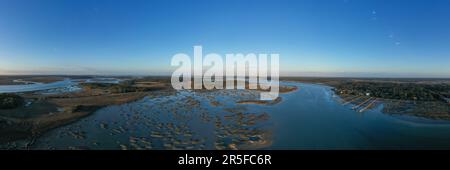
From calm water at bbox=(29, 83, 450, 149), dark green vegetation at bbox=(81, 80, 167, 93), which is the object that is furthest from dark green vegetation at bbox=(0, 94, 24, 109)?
dark green vegetation at bbox=(81, 80, 167, 93)

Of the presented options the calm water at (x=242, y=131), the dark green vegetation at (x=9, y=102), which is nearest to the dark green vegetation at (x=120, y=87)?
the dark green vegetation at (x=9, y=102)

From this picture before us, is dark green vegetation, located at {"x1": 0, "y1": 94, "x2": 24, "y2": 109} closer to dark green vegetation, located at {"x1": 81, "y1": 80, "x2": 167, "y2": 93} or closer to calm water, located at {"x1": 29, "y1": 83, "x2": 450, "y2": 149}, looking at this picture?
calm water, located at {"x1": 29, "y1": 83, "x2": 450, "y2": 149}

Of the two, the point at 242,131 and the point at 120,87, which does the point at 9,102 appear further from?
the point at 120,87

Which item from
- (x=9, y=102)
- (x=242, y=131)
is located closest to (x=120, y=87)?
(x=9, y=102)
